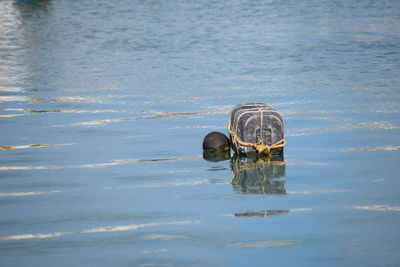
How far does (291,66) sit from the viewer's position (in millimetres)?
19328

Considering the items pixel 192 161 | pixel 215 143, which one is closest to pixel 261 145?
pixel 215 143

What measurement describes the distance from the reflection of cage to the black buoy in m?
0.31

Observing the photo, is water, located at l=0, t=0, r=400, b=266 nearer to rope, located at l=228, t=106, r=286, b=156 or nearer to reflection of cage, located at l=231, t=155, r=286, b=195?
reflection of cage, located at l=231, t=155, r=286, b=195

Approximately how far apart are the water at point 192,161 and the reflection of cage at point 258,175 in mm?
29

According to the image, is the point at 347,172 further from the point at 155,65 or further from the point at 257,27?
the point at 257,27

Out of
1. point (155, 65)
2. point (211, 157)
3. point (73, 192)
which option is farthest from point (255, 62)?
point (73, 192)

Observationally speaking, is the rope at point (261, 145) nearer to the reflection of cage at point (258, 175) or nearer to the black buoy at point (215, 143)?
the reflection of cage at point (258, 175)

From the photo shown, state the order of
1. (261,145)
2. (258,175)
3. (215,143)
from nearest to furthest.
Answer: (258,175), (261,145), (215,143)

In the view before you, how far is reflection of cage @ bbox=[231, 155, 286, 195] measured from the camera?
318 inches

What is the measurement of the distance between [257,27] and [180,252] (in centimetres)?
2630

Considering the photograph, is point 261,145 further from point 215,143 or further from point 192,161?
point 192,161

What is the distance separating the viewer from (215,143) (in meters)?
9.82

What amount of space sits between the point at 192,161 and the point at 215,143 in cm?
54

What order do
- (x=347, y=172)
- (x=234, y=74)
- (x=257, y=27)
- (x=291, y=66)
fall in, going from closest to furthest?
(x=347, y=172) < (x=234, y=74) < (x=291, y=66) < (x=257, y=27)
